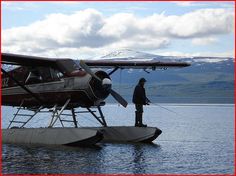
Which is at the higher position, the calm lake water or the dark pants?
the dark pants

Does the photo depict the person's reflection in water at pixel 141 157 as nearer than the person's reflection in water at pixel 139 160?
No

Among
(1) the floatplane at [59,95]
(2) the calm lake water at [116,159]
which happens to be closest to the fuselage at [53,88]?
(1) the floatplane at [59,95]

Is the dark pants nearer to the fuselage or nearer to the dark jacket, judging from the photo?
the dark jacket

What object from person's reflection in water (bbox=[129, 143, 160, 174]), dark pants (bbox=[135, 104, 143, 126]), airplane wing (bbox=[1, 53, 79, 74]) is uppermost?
airplane wing (bbox=[1, 53, 79, 74])

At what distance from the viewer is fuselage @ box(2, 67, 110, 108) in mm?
17891

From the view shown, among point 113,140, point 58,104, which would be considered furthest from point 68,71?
point 113,140

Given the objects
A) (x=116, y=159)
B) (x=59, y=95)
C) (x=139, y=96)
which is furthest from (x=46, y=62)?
(x=116, y=159)

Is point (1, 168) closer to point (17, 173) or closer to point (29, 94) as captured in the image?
point (17, 173)

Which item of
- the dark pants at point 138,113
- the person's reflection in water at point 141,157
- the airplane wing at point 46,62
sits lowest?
the person's reflection in water at point 141,157

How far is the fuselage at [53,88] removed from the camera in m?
17.9

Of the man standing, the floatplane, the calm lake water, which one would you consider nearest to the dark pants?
the man standing

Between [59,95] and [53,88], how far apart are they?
1.40 ft

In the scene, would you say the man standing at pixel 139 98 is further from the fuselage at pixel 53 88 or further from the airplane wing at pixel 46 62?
the airplane wing at pixel 46 62

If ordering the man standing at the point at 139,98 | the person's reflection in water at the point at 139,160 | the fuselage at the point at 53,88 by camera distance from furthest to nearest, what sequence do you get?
1. the man standing at the point at 139,98
2. the fuselage at the point at 53,88
3. the person's reflection in water at the point at 139,160
